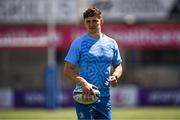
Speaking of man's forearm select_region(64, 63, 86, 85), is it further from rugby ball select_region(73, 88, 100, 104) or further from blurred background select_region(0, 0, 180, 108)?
blurred background select_region(0, 0, 180, 108)

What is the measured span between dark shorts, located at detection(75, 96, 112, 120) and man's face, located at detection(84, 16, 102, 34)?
2.89ft

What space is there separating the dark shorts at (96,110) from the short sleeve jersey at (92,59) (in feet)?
0.38

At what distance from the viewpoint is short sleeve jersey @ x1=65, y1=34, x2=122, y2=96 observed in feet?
30.1

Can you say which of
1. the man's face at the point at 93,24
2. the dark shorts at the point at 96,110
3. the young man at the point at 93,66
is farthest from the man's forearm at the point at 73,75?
the man's face at the point at 93,24

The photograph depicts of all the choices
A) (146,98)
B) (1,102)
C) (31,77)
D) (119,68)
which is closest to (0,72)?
(31,77)

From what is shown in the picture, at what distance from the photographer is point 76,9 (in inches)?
1121

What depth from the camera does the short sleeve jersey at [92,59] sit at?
30.1 feet

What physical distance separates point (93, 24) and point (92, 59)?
460 millimetres

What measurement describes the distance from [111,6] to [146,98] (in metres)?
4.61

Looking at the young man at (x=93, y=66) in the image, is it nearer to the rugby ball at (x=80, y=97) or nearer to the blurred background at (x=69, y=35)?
the rugby ball at (x=80, y=97)

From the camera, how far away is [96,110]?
924 centimetres

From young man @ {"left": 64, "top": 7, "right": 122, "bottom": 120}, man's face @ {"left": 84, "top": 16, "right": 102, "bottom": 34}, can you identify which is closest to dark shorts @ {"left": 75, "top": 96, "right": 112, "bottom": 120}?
young man @ {"left": 64, "top": 7, "right": 122, "bottom": 120}

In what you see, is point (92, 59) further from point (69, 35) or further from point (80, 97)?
point (69, 35)

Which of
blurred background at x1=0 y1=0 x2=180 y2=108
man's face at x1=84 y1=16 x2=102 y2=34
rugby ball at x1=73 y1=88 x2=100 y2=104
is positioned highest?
man's face at x1=84 y1=16 x2=102 y2=34
